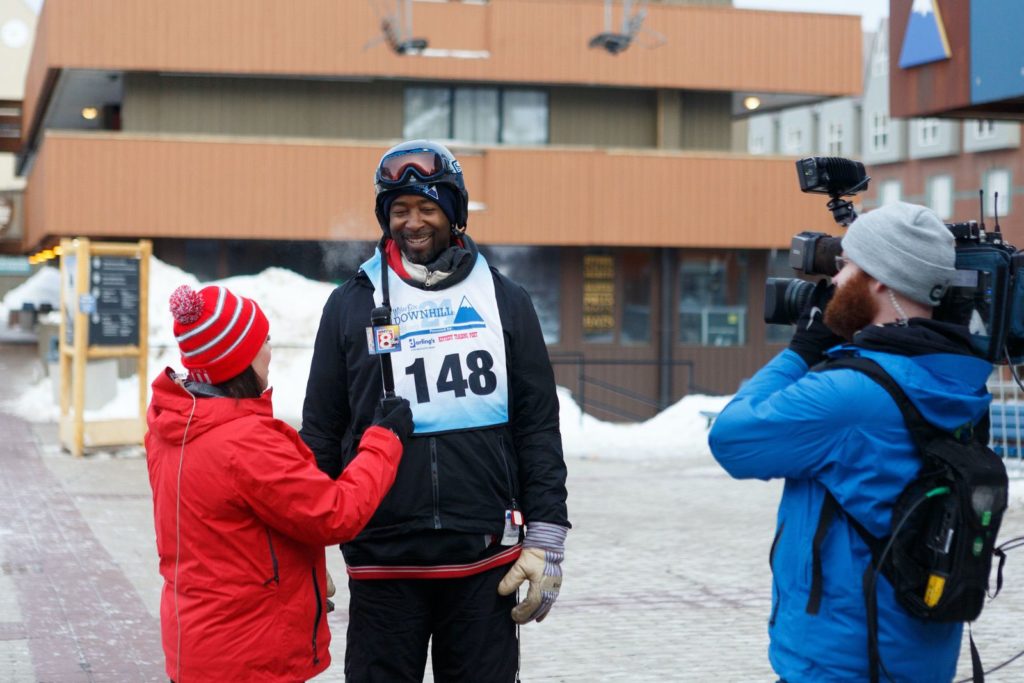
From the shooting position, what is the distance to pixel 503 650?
375cm

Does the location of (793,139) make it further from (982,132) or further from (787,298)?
(787,298)

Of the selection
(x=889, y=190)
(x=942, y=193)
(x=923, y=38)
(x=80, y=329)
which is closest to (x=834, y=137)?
(x=889, y=190)

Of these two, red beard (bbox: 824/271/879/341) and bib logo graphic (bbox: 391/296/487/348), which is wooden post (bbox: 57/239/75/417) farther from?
red beard (bbox: 824/271/879/341)

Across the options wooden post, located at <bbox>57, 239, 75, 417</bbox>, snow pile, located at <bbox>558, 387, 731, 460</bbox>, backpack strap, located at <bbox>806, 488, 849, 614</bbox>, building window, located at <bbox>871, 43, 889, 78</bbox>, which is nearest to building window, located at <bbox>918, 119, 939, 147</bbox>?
building window, located at <bbox>871, 43, 889, 78</bbox>

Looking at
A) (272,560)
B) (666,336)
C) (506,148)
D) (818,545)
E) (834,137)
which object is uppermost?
(834,137)

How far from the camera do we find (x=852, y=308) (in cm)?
311

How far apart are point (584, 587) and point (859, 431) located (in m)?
6.04

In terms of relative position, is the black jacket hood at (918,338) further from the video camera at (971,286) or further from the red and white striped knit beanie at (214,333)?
the red and white striped knit beanie at (214,333)

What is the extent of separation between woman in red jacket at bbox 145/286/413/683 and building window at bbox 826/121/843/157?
55997 mm

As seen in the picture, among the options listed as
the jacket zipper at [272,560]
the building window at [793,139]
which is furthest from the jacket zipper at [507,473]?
the building window at [793,139]

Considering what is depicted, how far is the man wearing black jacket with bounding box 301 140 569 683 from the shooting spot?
3705 mm

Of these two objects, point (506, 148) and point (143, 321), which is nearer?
point (143, 321)

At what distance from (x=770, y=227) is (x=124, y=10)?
42.1 feet

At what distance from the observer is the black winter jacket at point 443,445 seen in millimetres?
3695
